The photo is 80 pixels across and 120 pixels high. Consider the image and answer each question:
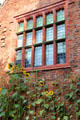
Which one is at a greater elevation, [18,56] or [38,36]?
[38,36]

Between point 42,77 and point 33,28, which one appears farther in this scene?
point 33,28

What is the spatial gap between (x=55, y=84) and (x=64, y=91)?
0.35 metres

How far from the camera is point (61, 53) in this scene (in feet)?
18.1

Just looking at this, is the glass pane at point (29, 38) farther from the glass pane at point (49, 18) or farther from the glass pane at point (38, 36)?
the glass pane at point (49, 18)

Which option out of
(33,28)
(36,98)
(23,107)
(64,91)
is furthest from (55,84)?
(33,28)

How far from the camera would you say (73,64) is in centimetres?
508

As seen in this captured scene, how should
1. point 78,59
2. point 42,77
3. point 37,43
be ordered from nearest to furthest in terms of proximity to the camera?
point 78,59 < point 42,77 < point 37,43

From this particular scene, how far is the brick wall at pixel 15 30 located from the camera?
5.17m

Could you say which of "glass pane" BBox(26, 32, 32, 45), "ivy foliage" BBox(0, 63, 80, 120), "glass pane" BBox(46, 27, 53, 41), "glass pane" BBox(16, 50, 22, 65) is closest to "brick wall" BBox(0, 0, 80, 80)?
"glass pane" BBox(16, 50, 22, 65)

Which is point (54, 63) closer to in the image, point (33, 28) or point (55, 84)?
point (55, 84)

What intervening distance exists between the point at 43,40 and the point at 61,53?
0.79 meters

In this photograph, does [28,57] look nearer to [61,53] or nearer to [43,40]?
[43,40]

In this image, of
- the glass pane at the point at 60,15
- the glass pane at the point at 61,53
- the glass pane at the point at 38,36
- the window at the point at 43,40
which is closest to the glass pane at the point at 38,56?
the window at the point at 43,40

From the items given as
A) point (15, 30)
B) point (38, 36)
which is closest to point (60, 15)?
point (38, 36)
